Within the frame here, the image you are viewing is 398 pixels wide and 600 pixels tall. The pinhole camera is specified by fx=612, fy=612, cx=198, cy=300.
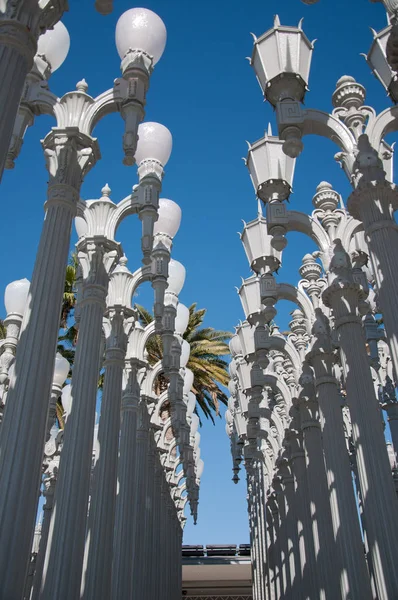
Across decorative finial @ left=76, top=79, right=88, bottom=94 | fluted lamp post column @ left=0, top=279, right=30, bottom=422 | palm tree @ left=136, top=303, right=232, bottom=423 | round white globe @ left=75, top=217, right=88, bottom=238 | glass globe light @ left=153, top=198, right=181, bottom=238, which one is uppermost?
palm tree @ left=136, top=303, right=232, bottom=423

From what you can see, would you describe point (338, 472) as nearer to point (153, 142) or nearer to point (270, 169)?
point (270, 169)

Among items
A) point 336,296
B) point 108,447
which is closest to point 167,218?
point 336,296

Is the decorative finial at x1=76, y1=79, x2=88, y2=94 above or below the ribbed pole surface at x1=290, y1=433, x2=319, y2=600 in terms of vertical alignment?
above

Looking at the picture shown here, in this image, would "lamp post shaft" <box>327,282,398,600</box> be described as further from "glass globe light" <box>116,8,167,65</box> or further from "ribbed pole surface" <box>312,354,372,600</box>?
"glass globe light" <box>116,8,167,65</box>

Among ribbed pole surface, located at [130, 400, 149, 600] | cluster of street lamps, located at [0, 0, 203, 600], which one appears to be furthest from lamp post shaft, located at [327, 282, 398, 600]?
ribbed pole surface, located at [130, 400, 149, 600]

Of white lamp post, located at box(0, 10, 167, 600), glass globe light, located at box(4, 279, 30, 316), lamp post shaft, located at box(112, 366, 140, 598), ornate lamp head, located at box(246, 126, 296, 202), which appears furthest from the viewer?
lamp post shaft, located at box(112, 366, 140, 598)

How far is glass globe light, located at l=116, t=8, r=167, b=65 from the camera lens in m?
8.77

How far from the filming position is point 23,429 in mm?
6289

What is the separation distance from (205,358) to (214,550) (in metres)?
20.9

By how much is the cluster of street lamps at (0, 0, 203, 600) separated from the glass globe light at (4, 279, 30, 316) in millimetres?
30

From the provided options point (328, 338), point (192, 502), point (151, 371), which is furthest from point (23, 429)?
point (192, 502)

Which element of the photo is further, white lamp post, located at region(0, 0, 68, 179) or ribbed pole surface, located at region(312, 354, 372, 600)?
ribbed pole surface, located at region(312, 354, 372, 600)

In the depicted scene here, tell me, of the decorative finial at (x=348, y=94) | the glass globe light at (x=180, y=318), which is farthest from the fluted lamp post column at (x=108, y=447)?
the decorative finial at (x=348, y=94)

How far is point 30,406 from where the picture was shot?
6422 millimetres
